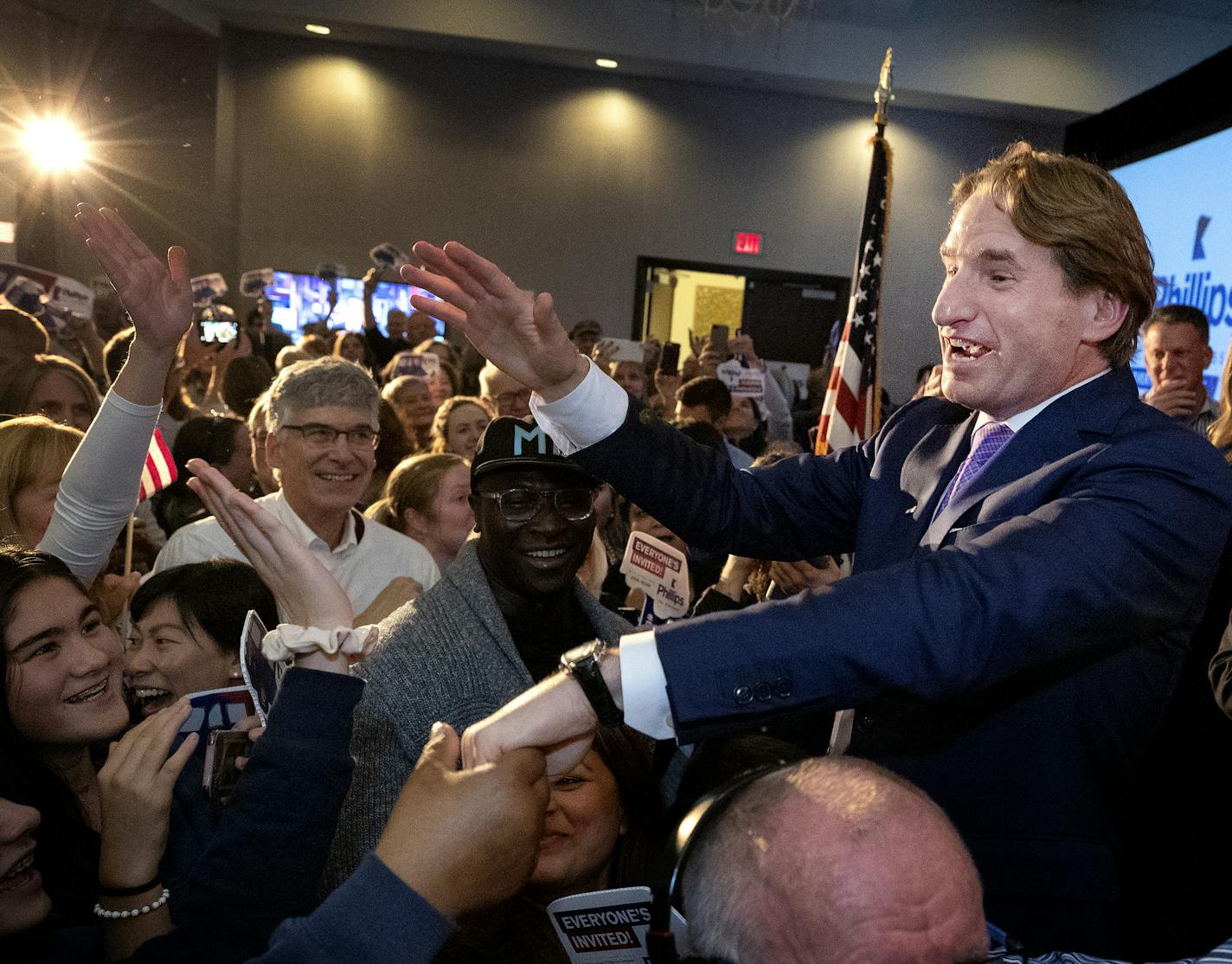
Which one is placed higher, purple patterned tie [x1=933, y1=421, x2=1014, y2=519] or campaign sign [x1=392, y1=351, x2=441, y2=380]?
purple patterned tie [x1=933, y1=421, x2=1014, y2=519]

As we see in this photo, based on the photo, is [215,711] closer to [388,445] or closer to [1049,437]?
[1049,437]

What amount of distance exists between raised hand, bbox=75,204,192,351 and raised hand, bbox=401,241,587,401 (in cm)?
66

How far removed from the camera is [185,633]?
2164mm

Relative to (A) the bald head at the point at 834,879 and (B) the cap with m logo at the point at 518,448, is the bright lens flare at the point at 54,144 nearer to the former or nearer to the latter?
(B) the cap with m logo at the point at 518,448

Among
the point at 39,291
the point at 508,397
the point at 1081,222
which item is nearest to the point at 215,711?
the point at 1081,222

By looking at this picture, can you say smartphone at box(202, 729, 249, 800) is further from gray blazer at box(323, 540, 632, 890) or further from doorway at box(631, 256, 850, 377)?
doorway at box(631, 256, 850, 377)

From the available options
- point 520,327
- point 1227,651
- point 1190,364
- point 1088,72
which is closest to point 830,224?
point 1088,72

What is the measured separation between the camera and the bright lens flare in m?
9.17

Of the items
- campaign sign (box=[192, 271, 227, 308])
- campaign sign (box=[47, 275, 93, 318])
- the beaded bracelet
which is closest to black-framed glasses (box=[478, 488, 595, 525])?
the beaded bracelet

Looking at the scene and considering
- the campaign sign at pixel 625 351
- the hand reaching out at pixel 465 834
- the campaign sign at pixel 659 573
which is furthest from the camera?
the campaign sign at pixel 625 351

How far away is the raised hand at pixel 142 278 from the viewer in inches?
76.5

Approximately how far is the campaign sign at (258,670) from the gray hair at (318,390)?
1.61 meters

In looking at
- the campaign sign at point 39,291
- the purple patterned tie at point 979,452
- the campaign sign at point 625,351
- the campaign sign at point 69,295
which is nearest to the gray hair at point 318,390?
the purple patterned tie at point 979,452

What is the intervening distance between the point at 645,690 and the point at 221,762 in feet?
2.47
